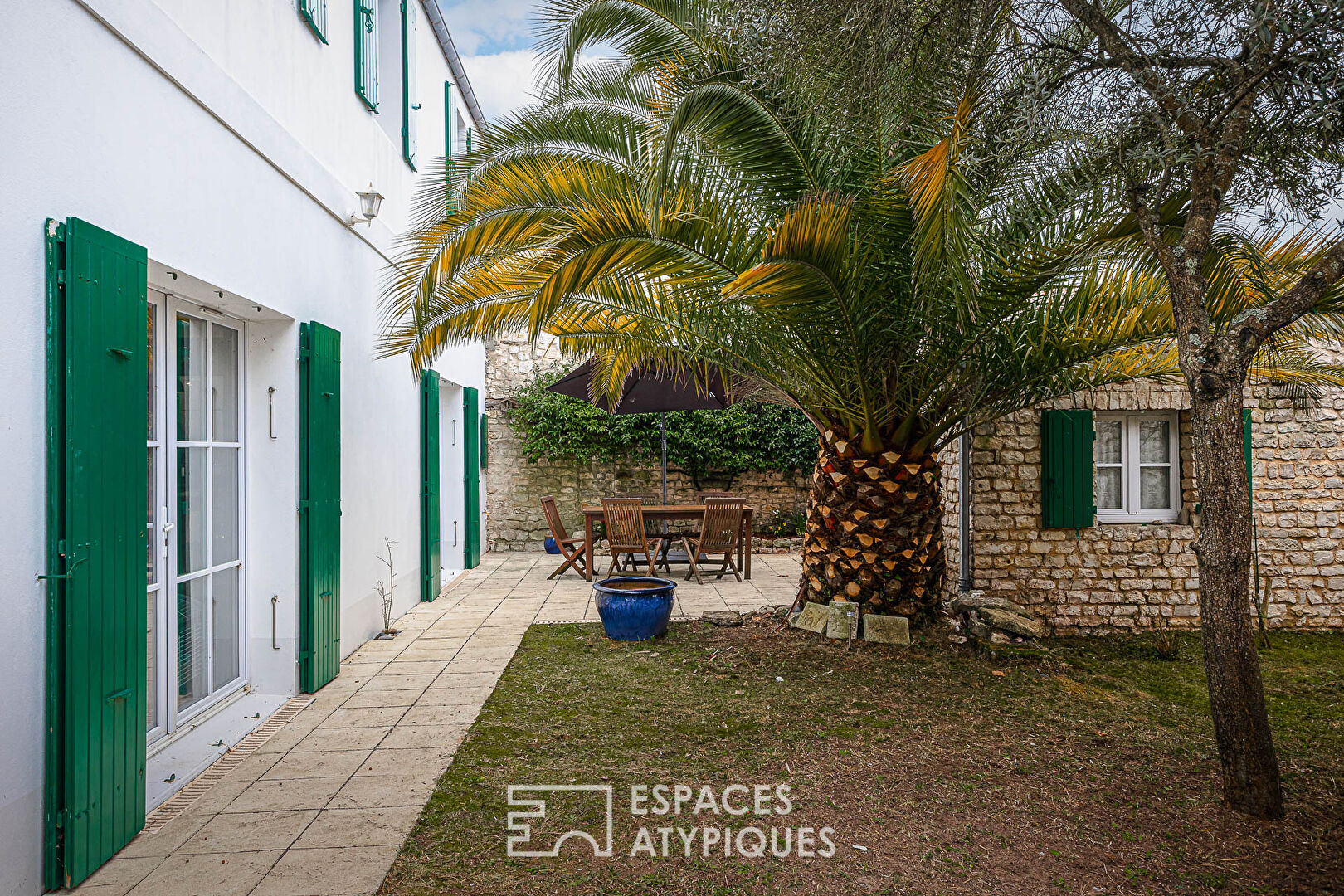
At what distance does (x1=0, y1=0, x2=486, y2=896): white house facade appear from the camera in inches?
93.4

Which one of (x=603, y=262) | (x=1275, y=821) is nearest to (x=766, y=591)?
(x=603, y=262)

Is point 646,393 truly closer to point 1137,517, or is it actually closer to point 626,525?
point 626,525

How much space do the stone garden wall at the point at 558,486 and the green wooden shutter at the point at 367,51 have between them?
552 centimetres

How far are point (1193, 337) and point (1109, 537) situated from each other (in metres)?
3.67

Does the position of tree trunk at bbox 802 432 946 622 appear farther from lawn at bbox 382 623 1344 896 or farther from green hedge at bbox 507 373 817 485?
green hedge at bbox 507 373 817 485

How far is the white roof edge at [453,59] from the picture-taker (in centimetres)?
757

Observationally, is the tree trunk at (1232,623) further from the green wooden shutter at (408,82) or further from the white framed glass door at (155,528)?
the green wooden shutter at (408,82)

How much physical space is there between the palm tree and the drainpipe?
861 millimetres

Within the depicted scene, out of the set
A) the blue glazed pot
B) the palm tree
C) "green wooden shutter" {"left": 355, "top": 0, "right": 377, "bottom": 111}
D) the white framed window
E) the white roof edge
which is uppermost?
the white roof edge

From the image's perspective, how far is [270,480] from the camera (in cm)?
434

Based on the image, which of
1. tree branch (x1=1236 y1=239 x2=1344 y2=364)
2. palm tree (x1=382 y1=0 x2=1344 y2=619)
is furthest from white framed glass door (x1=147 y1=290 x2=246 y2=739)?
tree branch (x1=1236 y1=239 x2=1344 y2=364)

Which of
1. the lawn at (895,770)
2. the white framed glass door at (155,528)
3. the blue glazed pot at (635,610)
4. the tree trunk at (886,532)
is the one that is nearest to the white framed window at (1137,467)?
the lawn at (895,770)

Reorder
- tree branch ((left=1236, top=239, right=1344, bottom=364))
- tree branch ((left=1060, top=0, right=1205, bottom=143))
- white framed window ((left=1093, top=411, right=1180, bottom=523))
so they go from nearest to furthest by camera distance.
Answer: tree branch ((left=1236, top=239, right=1344, bottom=364))
tree branch ((left=1060, top=0, right=1205, bottom=143))
white framed window ((left=1093, top=411, right=1180, bottom=523))

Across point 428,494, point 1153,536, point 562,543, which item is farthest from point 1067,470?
point 428,494
